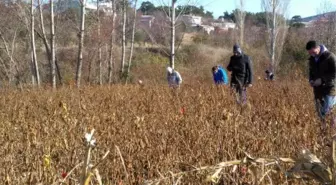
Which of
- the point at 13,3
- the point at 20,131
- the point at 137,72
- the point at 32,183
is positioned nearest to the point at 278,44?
the point at 137,72

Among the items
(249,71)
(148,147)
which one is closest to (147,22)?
(249,71)

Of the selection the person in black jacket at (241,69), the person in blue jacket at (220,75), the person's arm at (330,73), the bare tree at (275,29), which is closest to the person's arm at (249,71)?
the person in black jacket at (241,69)

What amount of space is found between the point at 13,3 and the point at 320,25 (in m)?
22.1

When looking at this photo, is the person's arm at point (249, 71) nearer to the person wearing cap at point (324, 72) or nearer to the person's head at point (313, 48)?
the person wearing cap at point (324, 72)

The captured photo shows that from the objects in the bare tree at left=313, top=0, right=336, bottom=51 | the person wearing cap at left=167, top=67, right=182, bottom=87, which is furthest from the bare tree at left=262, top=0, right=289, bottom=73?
the person wearing cap at left=167, top=67, right=182, bottom=87

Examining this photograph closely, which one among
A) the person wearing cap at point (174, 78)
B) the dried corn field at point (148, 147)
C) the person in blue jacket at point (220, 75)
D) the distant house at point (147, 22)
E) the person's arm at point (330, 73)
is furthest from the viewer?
the distant house at point (147, 22)

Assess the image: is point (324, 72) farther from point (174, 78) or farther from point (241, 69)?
point (174, 78)

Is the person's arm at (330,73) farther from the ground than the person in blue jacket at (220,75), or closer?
farther from the ground

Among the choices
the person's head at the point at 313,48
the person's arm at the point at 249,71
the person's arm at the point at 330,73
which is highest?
the person's head at the point at 313,48

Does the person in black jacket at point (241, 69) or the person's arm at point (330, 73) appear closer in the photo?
the person's arm at point (330, 73)

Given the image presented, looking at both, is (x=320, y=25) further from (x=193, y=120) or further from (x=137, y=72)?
(x=193, y=120)

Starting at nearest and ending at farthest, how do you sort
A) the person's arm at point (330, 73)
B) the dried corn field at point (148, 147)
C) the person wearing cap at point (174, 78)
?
the dried corn field at point (148, 147), the person's arm at point (330, 73), the person wearing cap at point (174, 78)

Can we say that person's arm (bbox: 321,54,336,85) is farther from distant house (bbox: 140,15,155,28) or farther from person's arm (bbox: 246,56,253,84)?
distant house (bbox: 140,15,155,28)

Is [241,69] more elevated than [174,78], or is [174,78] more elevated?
[241,69]
